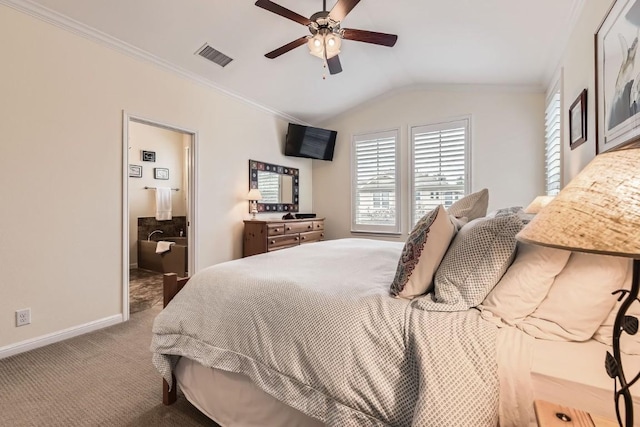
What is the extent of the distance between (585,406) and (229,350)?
1.26m

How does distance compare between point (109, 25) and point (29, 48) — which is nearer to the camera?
point (29, 48)

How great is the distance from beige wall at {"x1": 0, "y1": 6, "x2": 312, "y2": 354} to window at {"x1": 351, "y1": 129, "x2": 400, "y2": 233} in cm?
290

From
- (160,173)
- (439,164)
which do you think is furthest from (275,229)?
(160,173)

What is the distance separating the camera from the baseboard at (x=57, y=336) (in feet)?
7.25

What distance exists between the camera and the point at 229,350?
1.32 meters

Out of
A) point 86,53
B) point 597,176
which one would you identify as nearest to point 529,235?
point 597,176

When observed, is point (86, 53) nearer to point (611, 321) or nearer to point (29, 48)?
point (29, 48)

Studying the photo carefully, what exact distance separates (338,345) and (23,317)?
2.70 meters

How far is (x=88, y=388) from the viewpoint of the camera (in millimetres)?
1823

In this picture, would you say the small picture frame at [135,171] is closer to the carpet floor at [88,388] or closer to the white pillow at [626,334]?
the carpet floor at [88,388]

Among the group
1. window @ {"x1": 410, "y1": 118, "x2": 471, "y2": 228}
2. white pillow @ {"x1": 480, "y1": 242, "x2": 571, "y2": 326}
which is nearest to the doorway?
window @ {"x1": 410, "y1": 118, "x2": 471, "y2": 228}

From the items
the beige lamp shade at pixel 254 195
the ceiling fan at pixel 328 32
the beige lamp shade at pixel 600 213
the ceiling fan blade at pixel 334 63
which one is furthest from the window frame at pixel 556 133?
the beige lamp shade at pixel 254 195

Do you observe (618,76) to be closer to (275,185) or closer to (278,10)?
(278,10)

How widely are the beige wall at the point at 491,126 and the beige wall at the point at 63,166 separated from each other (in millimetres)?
3229
